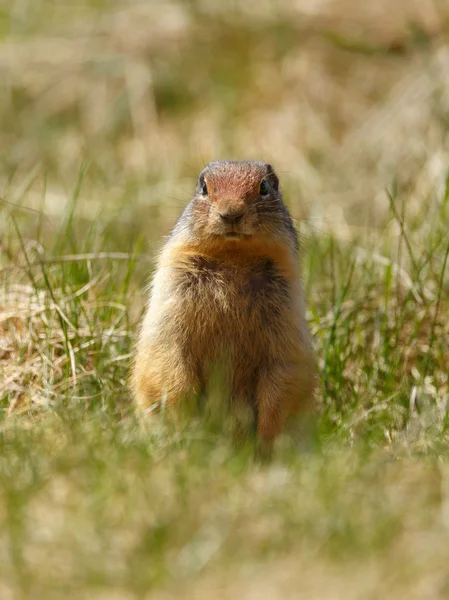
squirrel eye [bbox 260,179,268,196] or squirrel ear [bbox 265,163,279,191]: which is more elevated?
squirrel ear [bbox 265,163,279,191]

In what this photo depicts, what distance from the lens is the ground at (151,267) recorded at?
3465 mm

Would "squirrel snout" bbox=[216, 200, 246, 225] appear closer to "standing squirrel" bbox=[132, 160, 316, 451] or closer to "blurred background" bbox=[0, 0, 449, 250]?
"standing squirrel" bbox=[132, 160, 316, 451]

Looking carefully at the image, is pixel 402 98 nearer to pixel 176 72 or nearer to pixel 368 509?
pixel 176 72

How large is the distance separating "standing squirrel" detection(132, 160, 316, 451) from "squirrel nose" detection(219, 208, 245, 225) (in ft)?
0.28

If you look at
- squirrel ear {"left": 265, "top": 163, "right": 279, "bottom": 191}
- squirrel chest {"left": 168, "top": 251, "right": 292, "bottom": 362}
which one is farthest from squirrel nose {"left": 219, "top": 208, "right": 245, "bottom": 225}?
squirrel ear {"left": 265, "top": 163, "right": 279, "bottom": 191}

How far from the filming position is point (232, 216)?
4922mm

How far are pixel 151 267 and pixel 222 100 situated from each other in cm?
486

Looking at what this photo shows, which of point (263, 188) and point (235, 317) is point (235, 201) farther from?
point (235, 317)

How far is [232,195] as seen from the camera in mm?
5039

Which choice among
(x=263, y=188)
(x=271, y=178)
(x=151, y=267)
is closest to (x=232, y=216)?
(x=263, y=188)

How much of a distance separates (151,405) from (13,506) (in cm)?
159

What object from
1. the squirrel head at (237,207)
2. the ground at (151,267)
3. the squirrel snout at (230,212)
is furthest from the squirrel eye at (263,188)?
the ground at (151,267)

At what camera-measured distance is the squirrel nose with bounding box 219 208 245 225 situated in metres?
4.92

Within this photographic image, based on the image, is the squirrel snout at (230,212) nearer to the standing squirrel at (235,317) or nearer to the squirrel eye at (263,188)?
the standing squirrel at (235,317)
